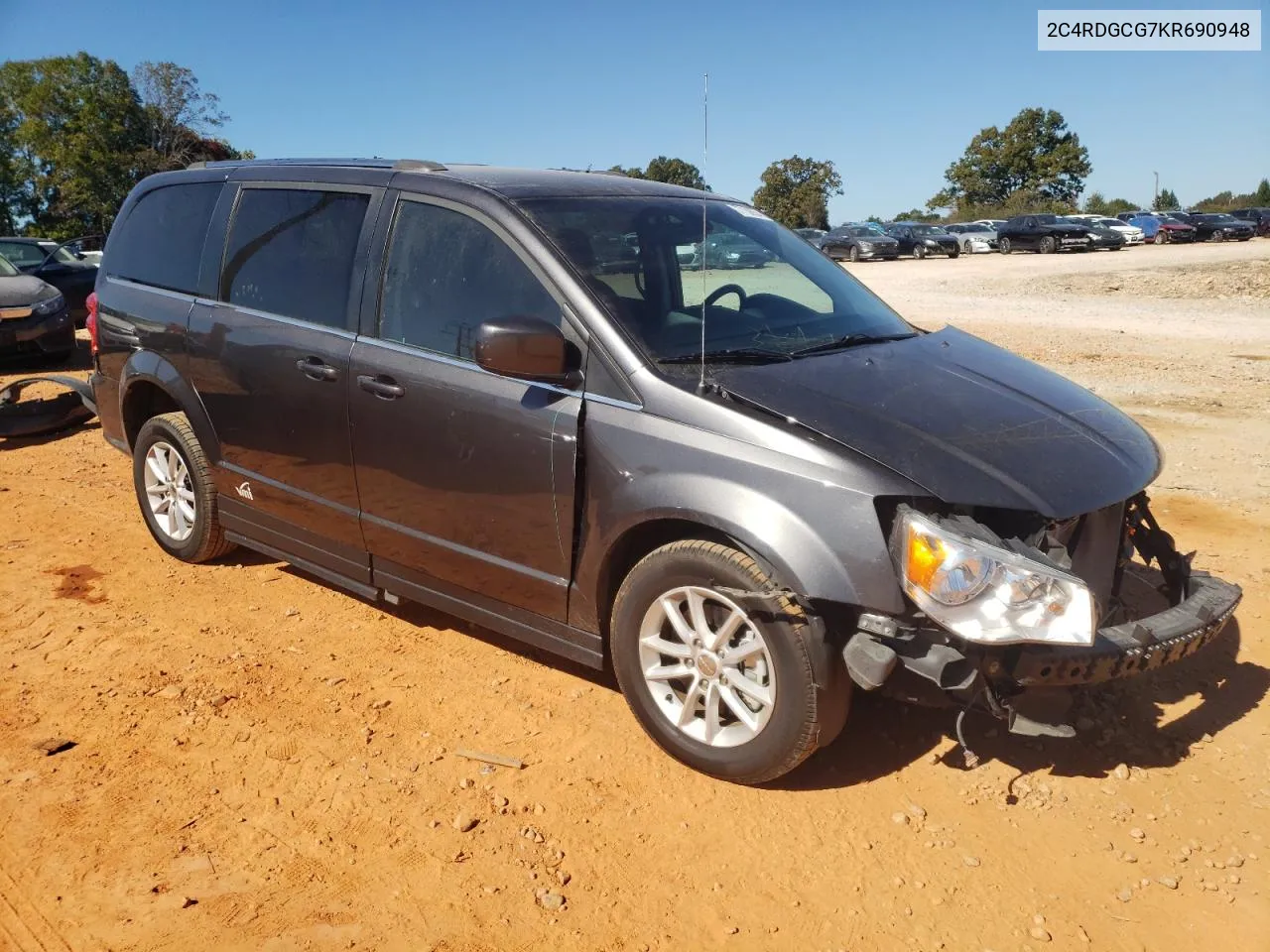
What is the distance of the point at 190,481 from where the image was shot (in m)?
5.09

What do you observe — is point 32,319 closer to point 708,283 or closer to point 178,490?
point 178,490

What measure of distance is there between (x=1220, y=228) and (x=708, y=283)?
47.2m

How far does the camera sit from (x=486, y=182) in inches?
152

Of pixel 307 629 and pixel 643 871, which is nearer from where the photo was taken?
pixel 643 871

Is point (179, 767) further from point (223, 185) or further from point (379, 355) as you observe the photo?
point (223, 185)

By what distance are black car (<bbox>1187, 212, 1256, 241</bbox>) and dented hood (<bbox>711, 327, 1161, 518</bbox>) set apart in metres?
46.7

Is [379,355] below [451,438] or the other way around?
the other way around

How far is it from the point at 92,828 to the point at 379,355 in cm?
190

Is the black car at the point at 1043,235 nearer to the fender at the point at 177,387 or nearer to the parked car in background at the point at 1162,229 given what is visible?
the parked car in background at the point at 1162,229

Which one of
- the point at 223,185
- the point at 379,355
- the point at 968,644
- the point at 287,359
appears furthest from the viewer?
the point at 223,185

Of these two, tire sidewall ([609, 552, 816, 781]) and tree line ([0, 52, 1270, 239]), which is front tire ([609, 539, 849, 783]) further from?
tree line ([0, 52, 1270, 239])

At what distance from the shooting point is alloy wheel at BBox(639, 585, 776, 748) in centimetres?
311

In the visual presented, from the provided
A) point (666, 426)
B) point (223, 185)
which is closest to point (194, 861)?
point (666, 426)

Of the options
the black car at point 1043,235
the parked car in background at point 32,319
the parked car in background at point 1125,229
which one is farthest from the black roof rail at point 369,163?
the parked car in background at point 1125,229
